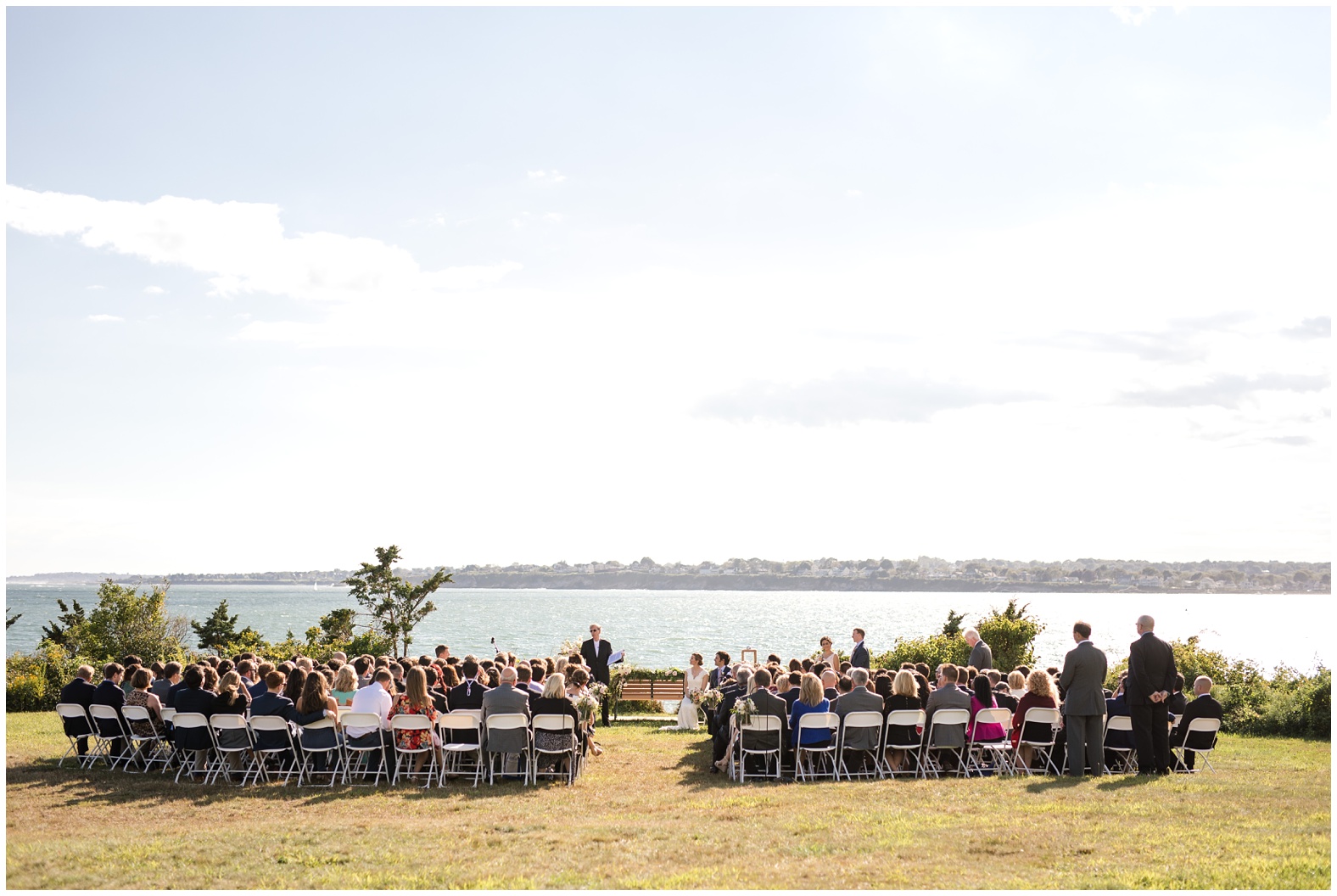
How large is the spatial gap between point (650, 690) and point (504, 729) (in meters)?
11.6

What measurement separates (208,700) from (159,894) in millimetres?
5009

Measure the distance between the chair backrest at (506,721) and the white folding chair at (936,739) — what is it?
4480 millimetres

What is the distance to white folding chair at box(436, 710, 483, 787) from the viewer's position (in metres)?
11.1

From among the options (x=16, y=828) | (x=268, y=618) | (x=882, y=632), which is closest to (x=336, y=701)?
(x=16, y=828)

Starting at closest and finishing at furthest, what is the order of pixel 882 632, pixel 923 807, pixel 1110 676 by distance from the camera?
pixel 923 807 → pixel 1110 676 → pixel 882 632

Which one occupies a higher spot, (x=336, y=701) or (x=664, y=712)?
(x=336, y=701)

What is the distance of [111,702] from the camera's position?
477 inches

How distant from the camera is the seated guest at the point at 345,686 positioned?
39.5 ft

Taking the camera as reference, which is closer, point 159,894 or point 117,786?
point 159,894

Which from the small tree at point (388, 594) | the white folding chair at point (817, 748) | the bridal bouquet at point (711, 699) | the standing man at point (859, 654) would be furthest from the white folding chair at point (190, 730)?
the small tree at point (388, 594)

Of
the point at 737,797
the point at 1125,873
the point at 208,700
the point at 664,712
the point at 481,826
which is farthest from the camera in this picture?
the point at 664,712

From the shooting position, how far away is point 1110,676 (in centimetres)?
1936

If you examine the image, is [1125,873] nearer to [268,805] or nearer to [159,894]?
[159,894]

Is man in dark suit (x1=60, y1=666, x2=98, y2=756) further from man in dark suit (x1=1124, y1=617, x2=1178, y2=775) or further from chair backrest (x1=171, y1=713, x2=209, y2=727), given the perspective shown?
man in dark suit (x1=1124, y1=617, x2=1178, y2=775)
